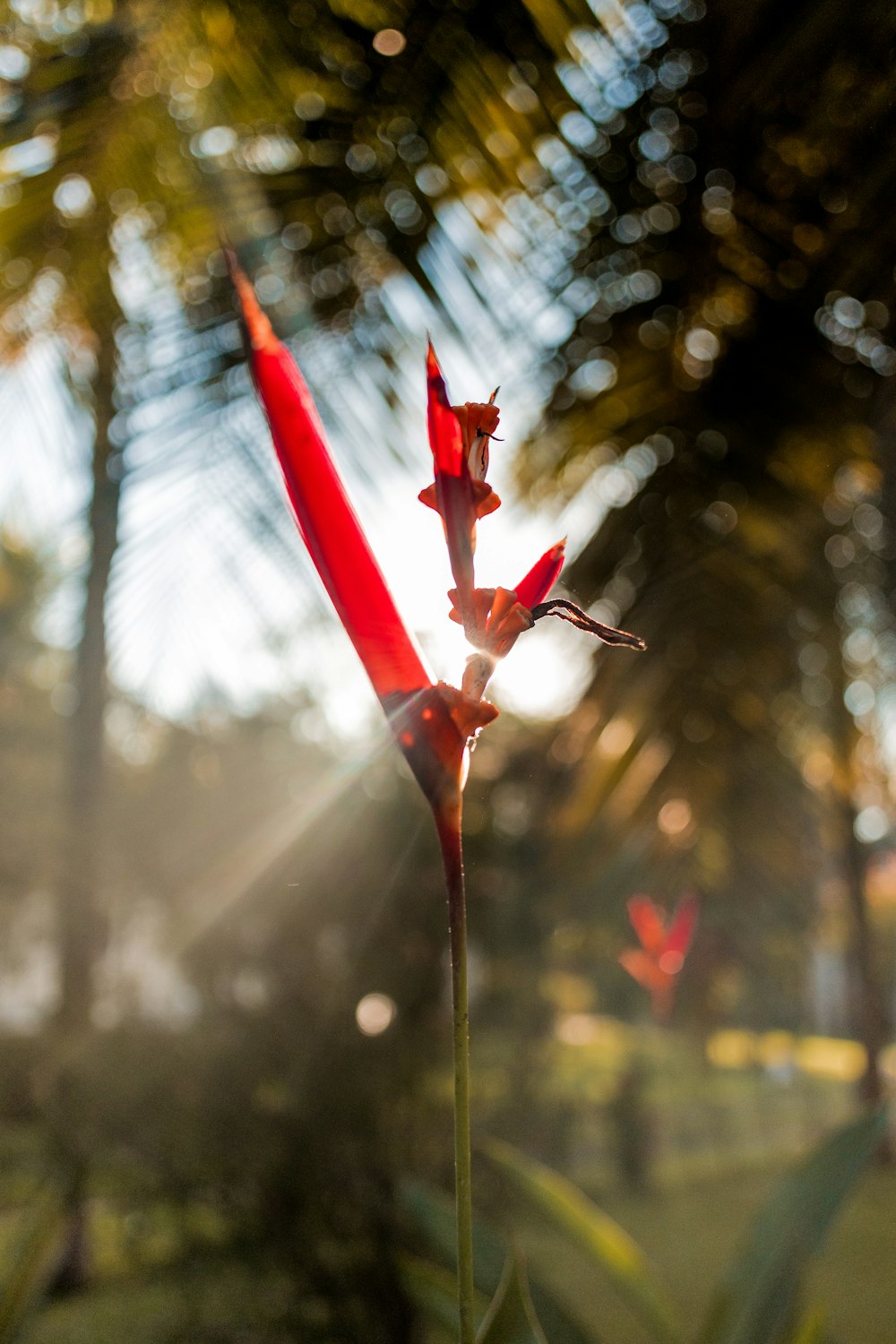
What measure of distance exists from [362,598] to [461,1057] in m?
0.14

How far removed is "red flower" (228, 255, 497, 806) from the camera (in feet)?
0.92

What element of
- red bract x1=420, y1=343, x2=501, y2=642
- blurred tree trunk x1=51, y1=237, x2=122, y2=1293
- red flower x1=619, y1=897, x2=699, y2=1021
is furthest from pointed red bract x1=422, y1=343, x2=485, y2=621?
red flower x1=619, y1=897, x2=699, y2=1021

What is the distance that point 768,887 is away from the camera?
102 inches

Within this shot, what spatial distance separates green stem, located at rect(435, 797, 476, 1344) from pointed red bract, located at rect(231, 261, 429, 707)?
0.05 m

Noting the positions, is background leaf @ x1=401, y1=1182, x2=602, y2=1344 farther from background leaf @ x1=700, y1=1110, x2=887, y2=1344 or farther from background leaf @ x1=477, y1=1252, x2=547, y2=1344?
background leaf @ x1=477, y1=1252, x2=547, y2=1344

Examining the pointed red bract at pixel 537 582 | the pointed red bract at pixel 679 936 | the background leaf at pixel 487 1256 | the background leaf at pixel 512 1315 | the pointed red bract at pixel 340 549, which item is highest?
the pointed red bract at pixel 340 549

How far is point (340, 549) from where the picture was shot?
0.91 ft

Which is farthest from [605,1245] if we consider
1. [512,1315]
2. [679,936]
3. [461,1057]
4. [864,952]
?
[864,952]

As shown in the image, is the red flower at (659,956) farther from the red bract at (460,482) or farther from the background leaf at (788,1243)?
the red bract at (460,482)

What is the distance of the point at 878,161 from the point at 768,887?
194 cm

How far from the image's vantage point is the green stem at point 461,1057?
28cm

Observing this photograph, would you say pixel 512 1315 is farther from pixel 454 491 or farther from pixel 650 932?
pixel 650 932

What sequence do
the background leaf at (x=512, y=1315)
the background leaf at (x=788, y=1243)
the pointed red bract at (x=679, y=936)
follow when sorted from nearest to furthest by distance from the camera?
the background leaf at (x=512, y=1315) < the background leaf at (x=788, y=1243) < the pointed red bract at (x=679, y=936)

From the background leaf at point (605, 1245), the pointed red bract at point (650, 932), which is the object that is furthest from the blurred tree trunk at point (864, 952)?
the background leaf at point (605, 1245)
